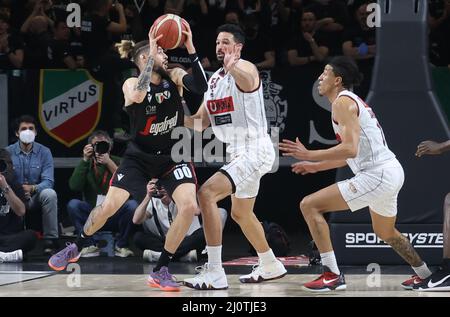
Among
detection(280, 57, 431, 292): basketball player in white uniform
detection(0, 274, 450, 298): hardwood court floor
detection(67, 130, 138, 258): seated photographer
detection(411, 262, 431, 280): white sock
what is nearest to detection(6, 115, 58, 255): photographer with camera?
detection(67, 130, 138, 258): seated photographer

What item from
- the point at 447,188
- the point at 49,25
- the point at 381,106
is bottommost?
the point at 447,188

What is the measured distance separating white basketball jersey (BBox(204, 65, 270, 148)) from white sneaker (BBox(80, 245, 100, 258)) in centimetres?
294

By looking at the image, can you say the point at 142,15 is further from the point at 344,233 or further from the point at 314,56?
the point at 344,233

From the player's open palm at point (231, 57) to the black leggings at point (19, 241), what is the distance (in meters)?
3.39

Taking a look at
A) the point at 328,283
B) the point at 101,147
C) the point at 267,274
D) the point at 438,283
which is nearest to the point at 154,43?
the point at 267,274

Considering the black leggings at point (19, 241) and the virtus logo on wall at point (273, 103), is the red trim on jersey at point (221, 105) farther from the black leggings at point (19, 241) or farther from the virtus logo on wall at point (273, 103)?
the virtus logo on wall at point (273, 103)

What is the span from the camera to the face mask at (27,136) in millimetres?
11094

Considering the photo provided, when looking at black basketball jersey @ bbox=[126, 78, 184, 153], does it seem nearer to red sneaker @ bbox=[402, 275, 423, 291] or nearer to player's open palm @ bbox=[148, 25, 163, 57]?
Result: player's open palm @ bbox=[148, 25, 163, 57]

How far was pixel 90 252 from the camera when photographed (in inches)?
424

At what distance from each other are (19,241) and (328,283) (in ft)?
12.7

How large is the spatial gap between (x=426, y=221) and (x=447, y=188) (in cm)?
36

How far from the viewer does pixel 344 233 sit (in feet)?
31.7

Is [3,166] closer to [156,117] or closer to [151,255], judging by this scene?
[151,255]
